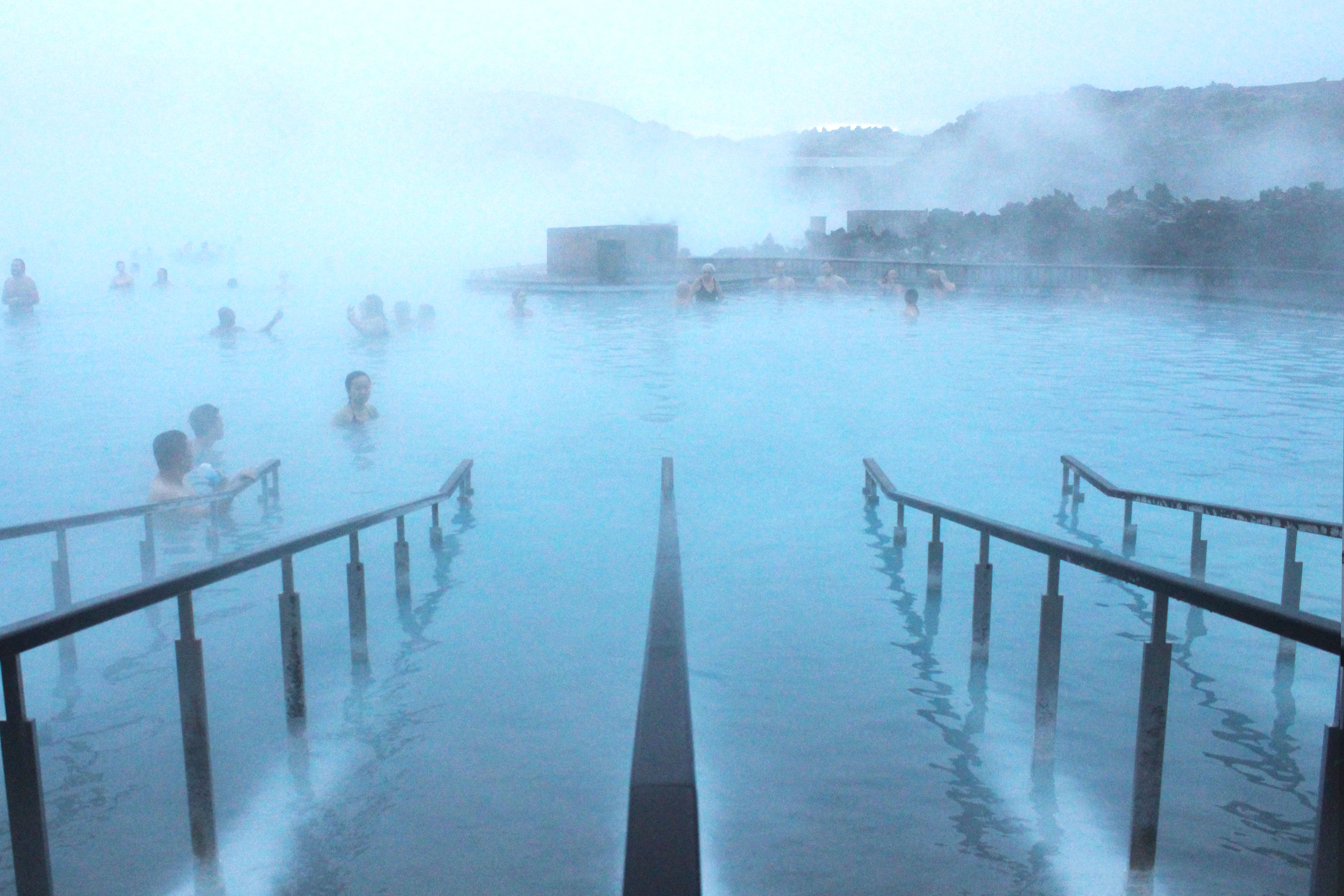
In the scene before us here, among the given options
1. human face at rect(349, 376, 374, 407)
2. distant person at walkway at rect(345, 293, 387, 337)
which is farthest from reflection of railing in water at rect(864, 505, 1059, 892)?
distant person at walkway at rect(345, 293, 387, 337)

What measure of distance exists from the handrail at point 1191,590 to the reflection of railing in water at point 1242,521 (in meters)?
0.33

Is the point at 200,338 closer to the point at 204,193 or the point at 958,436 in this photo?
the point at 958,436

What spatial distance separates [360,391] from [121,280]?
59.4 ft

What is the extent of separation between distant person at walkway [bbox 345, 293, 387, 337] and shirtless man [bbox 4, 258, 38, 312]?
553cm

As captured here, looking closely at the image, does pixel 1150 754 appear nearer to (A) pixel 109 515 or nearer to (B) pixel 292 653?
(B) pixel 292 653

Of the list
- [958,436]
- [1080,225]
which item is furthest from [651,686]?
[1080,225]

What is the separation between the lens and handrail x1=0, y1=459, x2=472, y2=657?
1874 millimetres

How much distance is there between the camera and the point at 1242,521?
4723mm

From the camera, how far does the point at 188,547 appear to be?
251 inches

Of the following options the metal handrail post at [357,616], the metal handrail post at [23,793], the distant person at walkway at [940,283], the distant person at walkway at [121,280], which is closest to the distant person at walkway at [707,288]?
the distant person at walkway at [940,283]

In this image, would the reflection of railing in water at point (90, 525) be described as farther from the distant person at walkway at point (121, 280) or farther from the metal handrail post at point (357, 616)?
the distant person at walkway at point (121, 280)

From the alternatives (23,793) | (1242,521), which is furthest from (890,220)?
(23,793)

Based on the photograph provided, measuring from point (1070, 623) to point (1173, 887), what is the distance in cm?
229

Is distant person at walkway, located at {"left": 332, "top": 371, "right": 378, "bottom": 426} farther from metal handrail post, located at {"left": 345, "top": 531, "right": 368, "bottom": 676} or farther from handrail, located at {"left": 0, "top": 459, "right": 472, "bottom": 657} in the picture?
handrail, located at {"left": 0, "top": 459, "right": 472, "bottom": 657}
